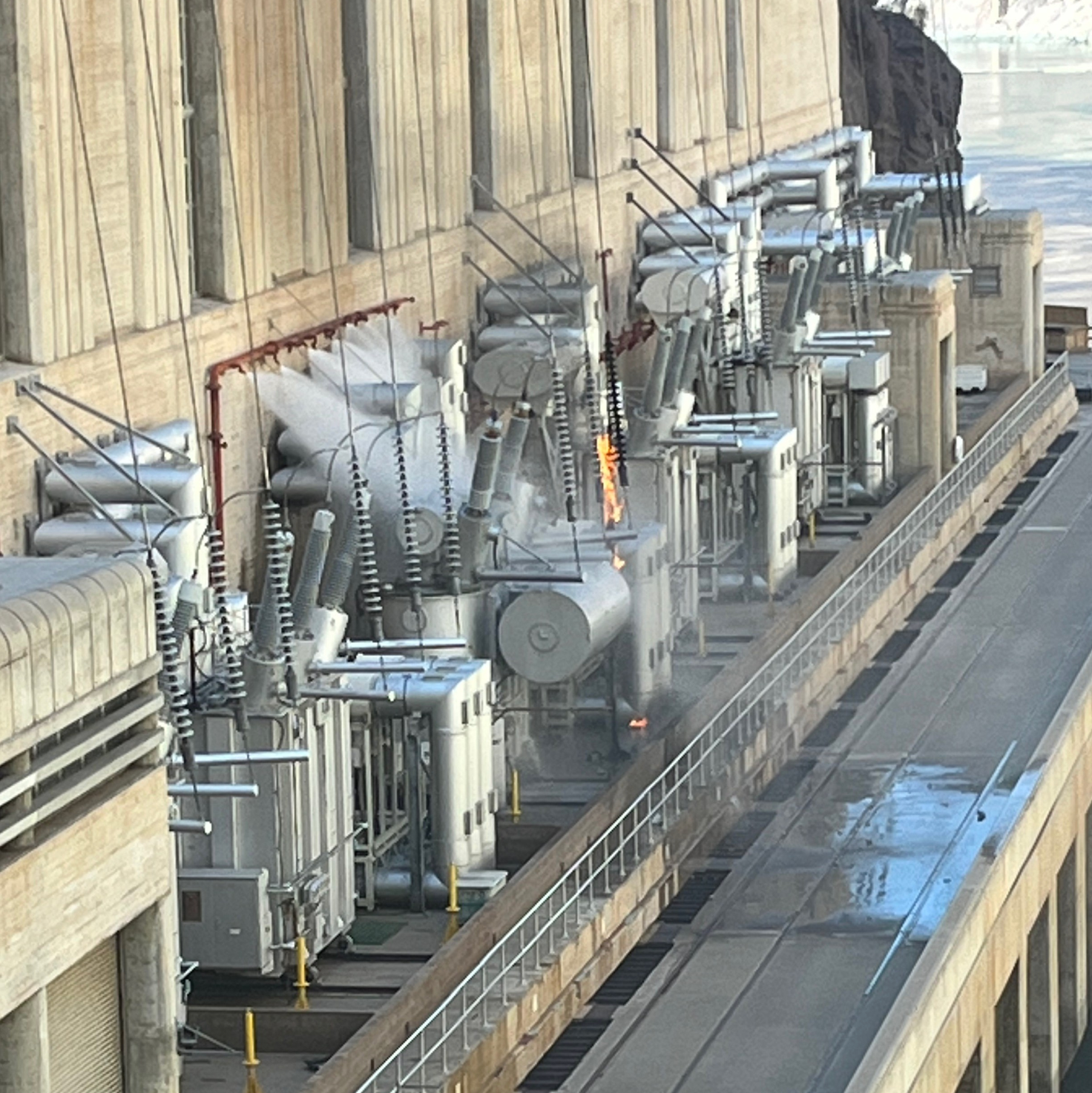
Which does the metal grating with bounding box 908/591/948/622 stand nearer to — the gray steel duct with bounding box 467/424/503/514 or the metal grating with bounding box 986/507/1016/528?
the metal grating with bounding box 986/507/1016/528

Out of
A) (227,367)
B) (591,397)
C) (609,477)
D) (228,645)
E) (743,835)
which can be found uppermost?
(227,367)

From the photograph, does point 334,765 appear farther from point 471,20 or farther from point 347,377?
point 471,20

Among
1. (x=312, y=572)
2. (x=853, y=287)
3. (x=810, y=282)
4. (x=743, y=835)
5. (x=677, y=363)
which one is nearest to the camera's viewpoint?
(x=312, y=572)

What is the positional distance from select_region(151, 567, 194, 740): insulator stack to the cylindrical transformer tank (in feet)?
28.3

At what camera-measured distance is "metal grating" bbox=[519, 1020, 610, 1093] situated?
113 feet

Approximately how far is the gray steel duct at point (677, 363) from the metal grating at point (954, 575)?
765 cm

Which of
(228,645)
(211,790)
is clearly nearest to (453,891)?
(228,645)

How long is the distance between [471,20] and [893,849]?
16850mm

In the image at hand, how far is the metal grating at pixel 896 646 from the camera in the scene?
5325cm

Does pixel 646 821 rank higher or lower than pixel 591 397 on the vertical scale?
lower

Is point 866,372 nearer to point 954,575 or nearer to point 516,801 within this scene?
point 954,575

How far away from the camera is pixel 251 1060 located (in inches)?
1231

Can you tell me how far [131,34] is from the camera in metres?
40.8

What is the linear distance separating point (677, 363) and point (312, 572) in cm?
1628
